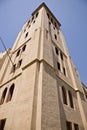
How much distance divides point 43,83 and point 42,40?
203 inches

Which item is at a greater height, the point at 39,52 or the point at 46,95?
the point at 39,52

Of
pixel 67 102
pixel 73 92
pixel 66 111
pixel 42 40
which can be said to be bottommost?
pixel 66 111

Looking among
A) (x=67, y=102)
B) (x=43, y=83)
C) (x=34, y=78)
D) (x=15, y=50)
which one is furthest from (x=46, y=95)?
(x=15, y=50)

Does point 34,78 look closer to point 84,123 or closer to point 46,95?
point 46,95

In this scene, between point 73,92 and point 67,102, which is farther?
point 73,92

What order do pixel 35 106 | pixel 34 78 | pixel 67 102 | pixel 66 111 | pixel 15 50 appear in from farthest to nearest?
pixel 15 50 → pixel 67 102 → pixel 66 111 → pixel 34 78 → pixel 35 106

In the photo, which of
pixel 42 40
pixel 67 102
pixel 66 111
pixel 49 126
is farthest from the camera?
pixel 42 40

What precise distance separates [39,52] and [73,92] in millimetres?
5356

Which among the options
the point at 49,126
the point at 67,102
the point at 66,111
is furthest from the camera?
the point at 67,102

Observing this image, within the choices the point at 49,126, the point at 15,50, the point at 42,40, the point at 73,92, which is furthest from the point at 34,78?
the point at 15,50

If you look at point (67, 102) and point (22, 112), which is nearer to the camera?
point (22, 112)

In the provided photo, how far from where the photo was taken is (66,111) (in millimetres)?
8758

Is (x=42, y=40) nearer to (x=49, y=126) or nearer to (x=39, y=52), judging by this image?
(x=39, y=52)

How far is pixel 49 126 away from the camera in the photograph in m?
5.89
